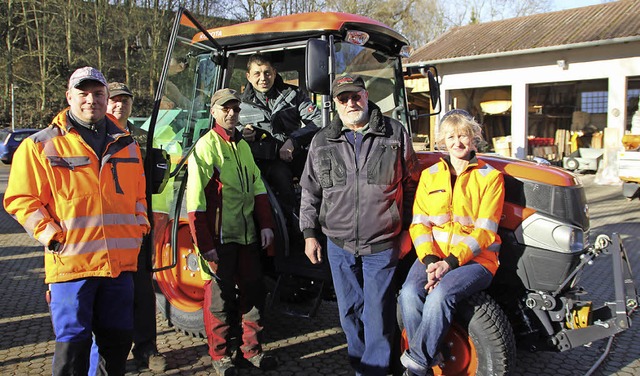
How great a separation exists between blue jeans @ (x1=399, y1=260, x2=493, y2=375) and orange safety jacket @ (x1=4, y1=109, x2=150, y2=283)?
1589mm

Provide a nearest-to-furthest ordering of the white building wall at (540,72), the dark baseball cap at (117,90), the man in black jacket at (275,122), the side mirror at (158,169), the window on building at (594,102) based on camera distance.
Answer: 1. the side mirror at (158,169)
2. the dark baseball cap at (117,90)
3. the man in black jacket at (275,122)
4. the white building wall at (540,72)
5. the window on building at (594,102)

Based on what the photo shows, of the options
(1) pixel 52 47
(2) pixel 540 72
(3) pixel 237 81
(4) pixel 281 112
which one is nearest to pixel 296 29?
(4) pixel 281 112

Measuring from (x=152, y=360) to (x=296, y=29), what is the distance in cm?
255

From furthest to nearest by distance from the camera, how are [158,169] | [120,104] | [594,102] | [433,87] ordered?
1. [594,102]
2. [433,87]
3. [120,104]
4. [158,169]

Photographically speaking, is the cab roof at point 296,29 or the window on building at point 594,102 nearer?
the cab roof at point 296,29

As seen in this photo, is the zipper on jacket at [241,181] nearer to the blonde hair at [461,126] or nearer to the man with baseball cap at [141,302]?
the man with baseball cap at [141,302]

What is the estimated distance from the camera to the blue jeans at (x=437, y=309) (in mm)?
2934

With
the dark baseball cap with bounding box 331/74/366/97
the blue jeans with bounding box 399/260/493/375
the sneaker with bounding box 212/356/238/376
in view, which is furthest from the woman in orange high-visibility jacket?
the sneaker with bounding box 212/356/238/376

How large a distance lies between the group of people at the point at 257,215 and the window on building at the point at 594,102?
55.1 feet

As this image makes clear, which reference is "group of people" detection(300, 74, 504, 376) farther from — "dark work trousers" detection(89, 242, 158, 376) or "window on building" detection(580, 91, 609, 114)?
"window on building" detection(580, 91, 609, 114)

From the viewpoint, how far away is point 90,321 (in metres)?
2.68

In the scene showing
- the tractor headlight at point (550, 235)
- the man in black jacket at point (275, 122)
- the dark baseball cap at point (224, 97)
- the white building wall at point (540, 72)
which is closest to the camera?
the tractor headlight at point (550, 235)

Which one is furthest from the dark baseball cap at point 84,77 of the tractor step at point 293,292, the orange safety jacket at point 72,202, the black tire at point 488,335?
the black tire at point 488,335

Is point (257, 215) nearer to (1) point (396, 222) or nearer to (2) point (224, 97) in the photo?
(2) point (224, 97)
